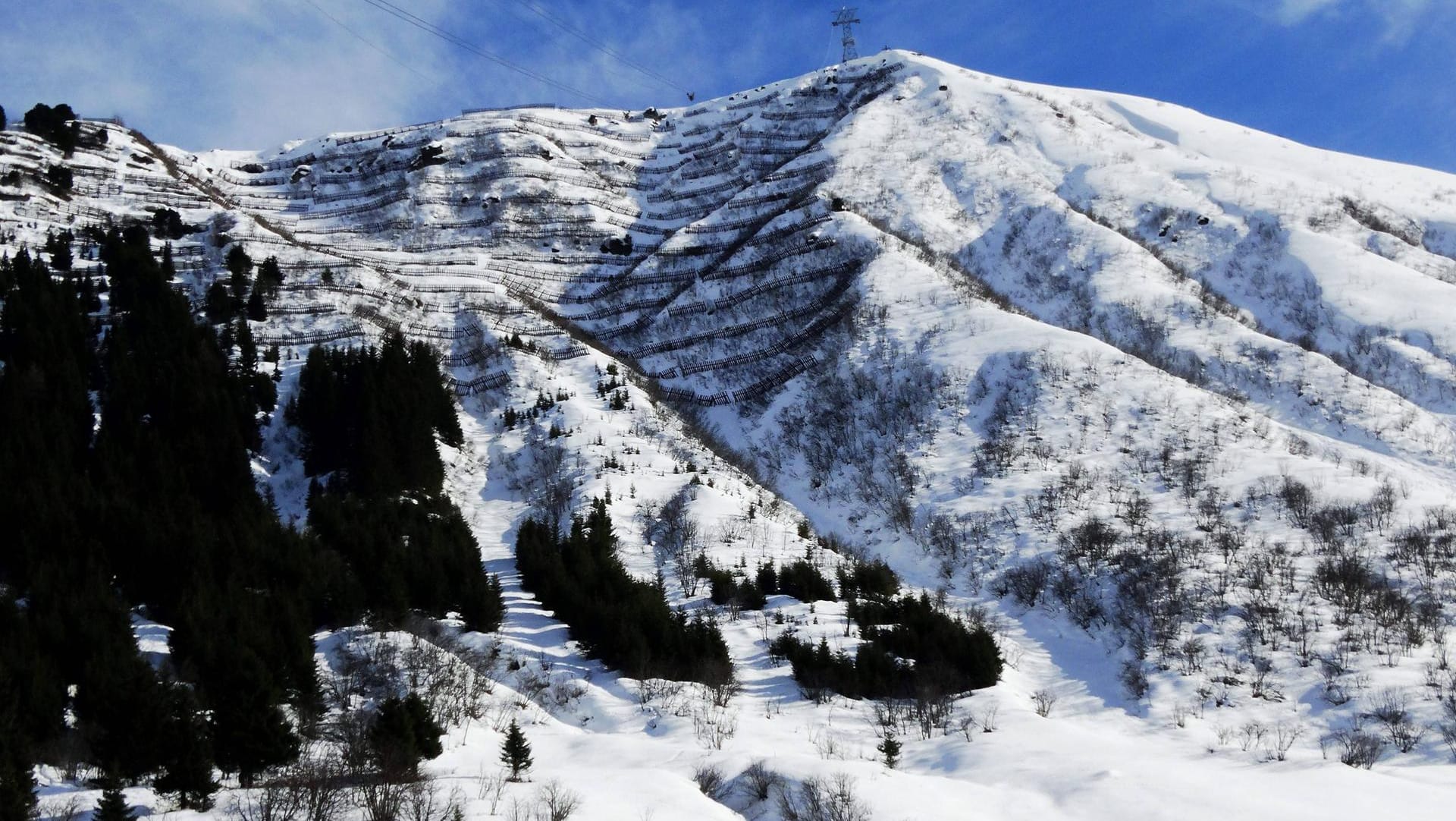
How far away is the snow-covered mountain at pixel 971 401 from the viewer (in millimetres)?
13609

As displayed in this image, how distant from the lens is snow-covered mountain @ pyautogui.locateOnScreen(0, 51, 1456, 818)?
13.6m

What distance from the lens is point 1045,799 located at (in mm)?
11203

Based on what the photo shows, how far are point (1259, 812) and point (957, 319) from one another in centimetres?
2843

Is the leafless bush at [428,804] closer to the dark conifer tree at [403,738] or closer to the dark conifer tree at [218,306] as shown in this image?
the dark conifer tree at [403,738]

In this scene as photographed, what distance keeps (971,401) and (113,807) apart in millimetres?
28075

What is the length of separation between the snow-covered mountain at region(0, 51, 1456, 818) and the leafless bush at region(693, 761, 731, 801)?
0.71 ft

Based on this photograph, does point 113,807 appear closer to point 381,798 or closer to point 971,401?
point 381,798

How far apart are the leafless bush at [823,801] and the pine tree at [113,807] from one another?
7.10 metres

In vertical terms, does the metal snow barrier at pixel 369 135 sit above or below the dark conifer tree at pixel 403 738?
above

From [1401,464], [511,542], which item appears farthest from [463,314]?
[1401,464]

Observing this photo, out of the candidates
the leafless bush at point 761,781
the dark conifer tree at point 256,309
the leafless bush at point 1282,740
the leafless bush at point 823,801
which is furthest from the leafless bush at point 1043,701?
the dark conifer tree at point 256,309

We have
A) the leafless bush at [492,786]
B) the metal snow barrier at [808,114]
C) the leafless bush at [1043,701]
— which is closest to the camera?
the leafless bush at [492,786]

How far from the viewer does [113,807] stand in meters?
8.26

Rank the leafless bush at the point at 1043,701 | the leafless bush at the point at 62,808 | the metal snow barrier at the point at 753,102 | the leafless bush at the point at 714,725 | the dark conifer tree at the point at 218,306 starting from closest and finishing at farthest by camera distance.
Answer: the leafless bush at the point at 62,808, the leafless bush at the point at 714,725, the leafless bush at the point at 1043,701, the dark conifer tree at the point at 218,306, the metal snow barrier at the point at 753,102
